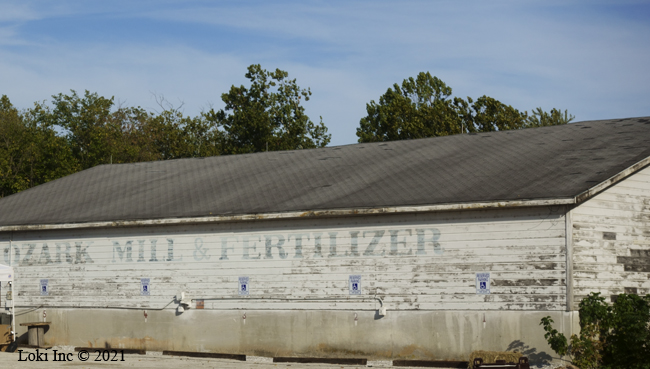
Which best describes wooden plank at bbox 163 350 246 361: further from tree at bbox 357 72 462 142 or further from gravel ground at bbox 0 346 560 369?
tree at bbox 357 72 462 142

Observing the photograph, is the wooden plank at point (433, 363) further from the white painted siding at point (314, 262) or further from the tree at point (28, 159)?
the tree at point (28, 159)

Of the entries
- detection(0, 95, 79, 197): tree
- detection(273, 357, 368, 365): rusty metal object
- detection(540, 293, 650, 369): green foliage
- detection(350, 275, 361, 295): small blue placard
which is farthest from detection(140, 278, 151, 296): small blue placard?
detection(0, 95, 79, 197): tree

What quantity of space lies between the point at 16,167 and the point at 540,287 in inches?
1773

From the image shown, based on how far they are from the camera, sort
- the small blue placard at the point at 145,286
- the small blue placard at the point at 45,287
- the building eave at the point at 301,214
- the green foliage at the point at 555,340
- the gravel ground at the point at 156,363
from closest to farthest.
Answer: the green foliage at the point at 555,340, the building eave at the point at 301,214, the gravel ground at the point at 156,363, the small blue placard at the point at 145,286, the small blue placard at the point at 45,287

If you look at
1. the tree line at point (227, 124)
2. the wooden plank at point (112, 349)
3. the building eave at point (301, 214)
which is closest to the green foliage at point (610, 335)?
the building eave at point (301, 214)

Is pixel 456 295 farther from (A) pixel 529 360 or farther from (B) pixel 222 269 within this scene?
(B) pixel 222 269

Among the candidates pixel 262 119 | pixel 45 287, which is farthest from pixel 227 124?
pixel 45 287

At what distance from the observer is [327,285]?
2005 centimetres

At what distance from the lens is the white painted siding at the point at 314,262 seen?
1789 centimetres

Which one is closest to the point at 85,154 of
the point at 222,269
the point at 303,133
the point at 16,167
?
the point at 16,167

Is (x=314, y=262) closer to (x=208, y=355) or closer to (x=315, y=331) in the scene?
(x=315, y=331)

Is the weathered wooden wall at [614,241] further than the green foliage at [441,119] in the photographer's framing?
No

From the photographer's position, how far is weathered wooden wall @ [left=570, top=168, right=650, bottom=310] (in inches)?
701

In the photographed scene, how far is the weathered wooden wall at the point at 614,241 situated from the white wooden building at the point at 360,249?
0.04 m
